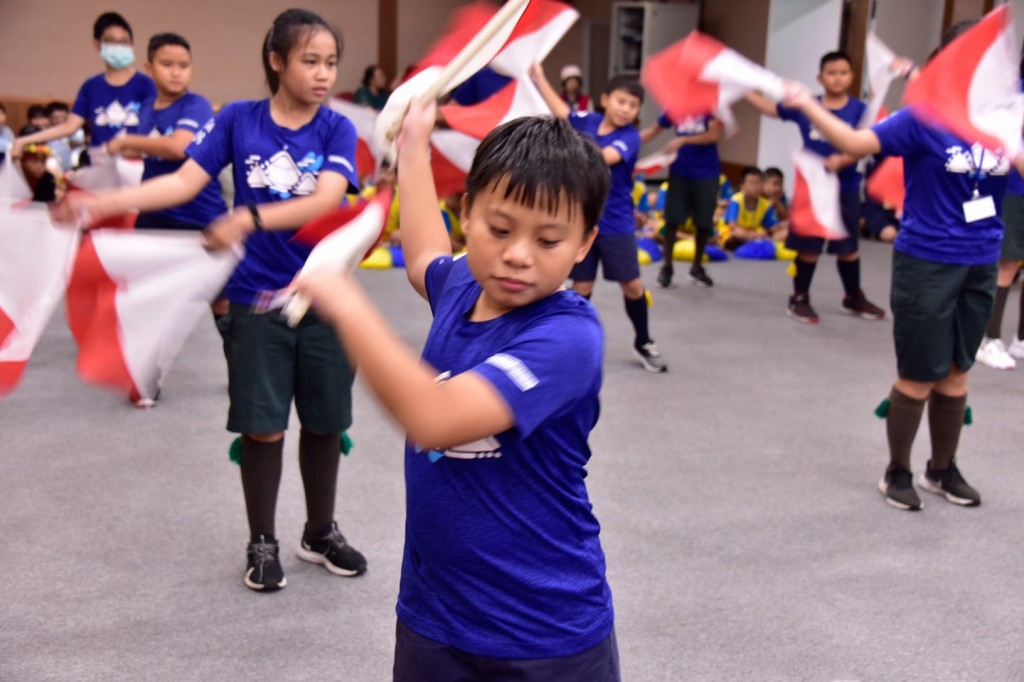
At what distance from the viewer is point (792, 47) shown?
29.5 ft

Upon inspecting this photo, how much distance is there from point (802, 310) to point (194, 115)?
3.47 m

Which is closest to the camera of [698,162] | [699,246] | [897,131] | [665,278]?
[897,131]

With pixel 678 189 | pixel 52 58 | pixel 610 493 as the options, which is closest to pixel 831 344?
pixel 678 189

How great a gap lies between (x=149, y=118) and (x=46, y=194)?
18.9 inches

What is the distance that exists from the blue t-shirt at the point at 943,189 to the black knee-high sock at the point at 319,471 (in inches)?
64.7

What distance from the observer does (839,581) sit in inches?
102

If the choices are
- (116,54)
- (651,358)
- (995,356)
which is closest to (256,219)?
(116,54)

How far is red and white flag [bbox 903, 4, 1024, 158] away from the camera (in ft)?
7.68

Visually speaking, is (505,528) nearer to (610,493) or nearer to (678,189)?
(610,493)

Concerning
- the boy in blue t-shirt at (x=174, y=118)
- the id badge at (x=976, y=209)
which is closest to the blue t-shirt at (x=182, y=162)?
the boy in blue t-shirt at (x=174, y=118)

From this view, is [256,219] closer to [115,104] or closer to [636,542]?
[636,542]

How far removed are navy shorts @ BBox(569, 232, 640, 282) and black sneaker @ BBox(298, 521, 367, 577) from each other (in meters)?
2.09

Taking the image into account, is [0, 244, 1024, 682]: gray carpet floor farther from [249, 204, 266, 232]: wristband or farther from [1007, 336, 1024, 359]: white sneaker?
[249, 204, 266, 232]: wristband

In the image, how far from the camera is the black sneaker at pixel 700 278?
650cm
